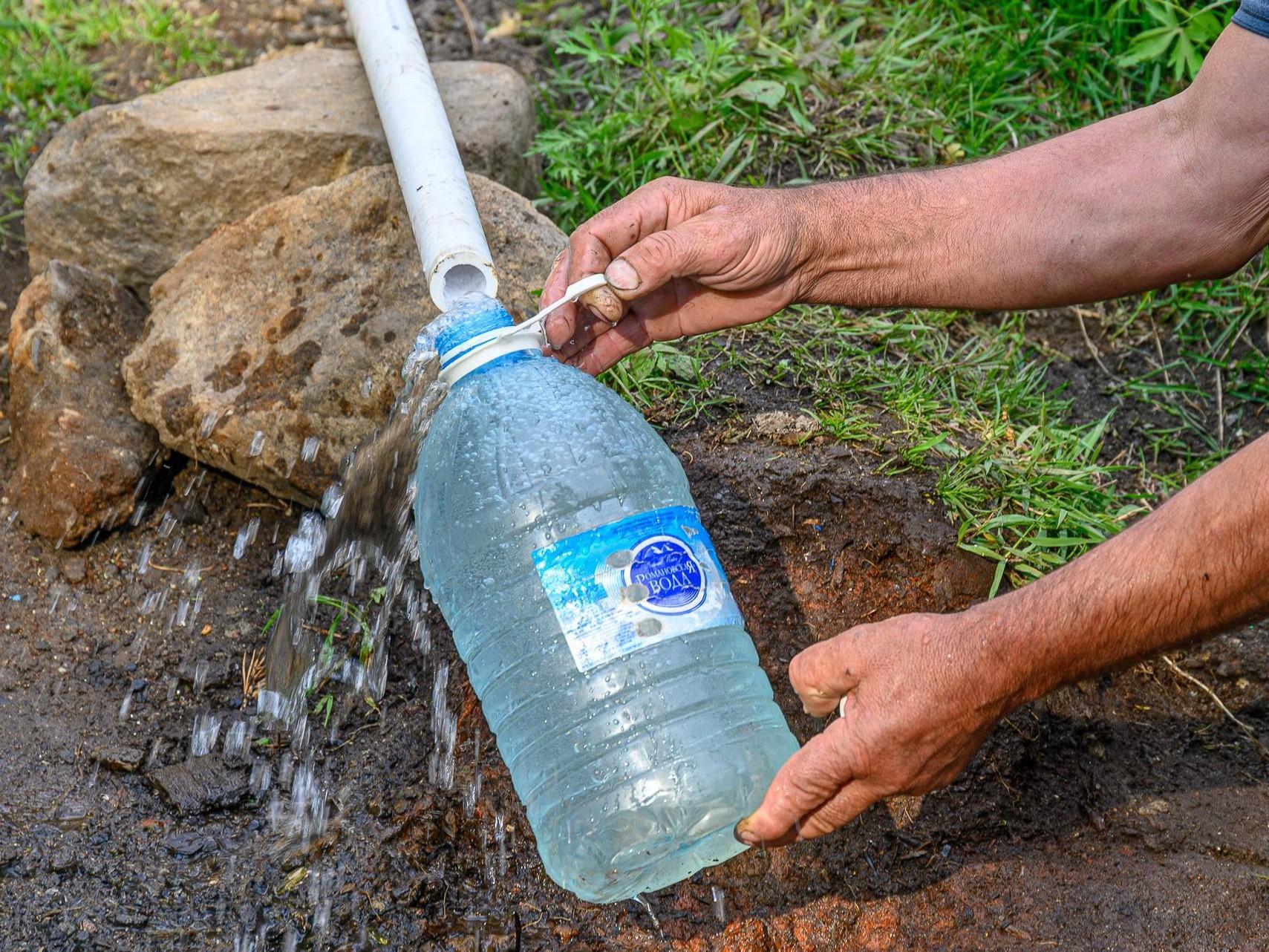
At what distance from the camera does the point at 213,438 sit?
2.96 m

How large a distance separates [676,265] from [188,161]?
1873mm

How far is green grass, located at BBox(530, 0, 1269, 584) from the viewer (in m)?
2.96

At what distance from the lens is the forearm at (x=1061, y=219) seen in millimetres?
2436

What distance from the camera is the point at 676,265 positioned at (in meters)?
2.22

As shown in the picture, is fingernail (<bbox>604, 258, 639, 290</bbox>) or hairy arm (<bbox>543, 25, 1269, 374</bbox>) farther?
hairy arm (<bbox>543, 25, 1269, 374</bbox>)

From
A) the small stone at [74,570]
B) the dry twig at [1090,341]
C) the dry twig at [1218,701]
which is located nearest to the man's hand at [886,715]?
the dry twig at [1218,701]

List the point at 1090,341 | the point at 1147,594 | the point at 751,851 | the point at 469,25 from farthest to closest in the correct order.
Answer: the point at 469,25 → the point at 1090,341 → the point at 751,851 → the point at 1147,594

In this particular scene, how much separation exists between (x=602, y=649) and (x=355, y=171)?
1886 mm

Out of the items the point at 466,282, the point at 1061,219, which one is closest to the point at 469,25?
the point at 466,282

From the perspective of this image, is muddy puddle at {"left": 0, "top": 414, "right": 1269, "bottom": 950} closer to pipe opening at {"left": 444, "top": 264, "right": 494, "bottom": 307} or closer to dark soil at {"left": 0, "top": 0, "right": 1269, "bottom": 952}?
dark soil at {"left": 0, "top": 0, "right": 1269, "bottom": 952}

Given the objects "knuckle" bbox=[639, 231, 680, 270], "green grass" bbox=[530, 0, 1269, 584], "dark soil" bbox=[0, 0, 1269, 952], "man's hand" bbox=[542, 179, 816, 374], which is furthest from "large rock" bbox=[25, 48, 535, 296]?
"knuckle" bbox=[639, 231, 680, 270]

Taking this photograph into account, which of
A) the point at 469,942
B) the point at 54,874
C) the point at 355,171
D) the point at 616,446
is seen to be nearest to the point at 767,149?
the point at 355,171

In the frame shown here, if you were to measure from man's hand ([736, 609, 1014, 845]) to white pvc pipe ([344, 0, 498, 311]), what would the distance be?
104 cm

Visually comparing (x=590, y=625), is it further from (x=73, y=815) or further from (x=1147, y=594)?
(x=73, y=815)
